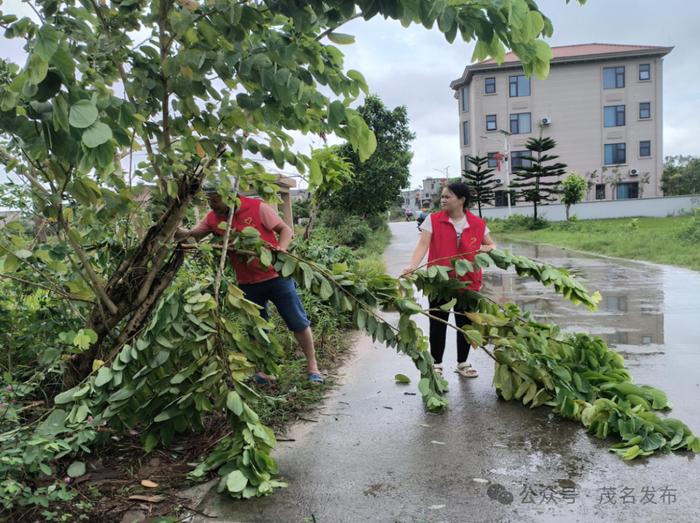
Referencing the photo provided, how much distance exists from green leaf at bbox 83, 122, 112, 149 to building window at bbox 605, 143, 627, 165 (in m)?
46.3

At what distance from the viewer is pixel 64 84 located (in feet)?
5.41

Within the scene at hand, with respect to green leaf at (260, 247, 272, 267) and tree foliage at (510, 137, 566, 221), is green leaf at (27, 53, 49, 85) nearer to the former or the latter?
green leaf at (260, 247, 272, 267)

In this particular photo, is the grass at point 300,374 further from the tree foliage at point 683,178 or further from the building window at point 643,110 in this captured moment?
the tree foliage at point 683,178

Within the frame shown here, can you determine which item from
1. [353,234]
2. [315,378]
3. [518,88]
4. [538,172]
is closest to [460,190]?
[315,378]

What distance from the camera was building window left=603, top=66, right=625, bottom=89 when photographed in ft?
137

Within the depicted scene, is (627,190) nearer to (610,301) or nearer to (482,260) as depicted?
(610,301)

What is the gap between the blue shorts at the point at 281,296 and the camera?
14.7 feet

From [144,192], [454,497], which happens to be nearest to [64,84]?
[144,192]

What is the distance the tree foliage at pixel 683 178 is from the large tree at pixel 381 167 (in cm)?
3390

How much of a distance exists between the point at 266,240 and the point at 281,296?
1.89 feet

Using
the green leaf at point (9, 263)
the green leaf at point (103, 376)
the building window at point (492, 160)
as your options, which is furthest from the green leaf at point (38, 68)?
the building window at point (492, 160)

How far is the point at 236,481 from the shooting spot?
9.50 feet

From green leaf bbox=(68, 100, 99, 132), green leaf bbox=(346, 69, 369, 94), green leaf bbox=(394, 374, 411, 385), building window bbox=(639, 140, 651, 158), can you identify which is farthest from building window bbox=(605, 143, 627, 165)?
green leaf bbox=(68, 100, 99, 132)

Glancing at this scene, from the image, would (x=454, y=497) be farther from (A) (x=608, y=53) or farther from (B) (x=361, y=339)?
(A) (x=608, y=53)
